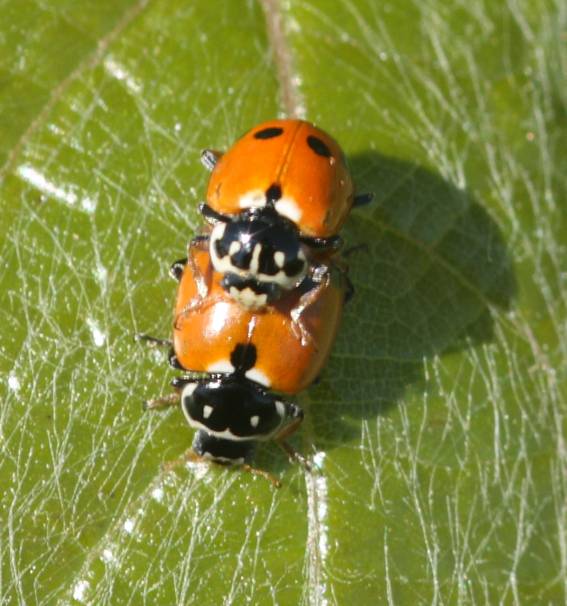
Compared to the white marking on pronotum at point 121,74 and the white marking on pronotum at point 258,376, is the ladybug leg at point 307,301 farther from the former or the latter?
the white marking on pronotum at point 121,74

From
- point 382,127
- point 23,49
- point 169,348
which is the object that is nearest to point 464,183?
point 382,127

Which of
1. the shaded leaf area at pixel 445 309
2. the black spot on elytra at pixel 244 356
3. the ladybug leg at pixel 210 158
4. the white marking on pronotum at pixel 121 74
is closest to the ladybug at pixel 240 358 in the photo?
the black spot on elytra at pixel 244 356

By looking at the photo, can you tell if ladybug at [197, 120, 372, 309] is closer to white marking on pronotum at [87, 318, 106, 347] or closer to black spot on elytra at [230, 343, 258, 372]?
black spot on elytra at [230, 343, 258, 372]

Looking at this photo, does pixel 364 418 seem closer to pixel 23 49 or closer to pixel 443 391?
pixel 443 391

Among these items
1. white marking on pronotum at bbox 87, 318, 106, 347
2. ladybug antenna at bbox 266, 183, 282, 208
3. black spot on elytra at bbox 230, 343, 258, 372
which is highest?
ladybug antenna at bbox 266, 183, 282, 208

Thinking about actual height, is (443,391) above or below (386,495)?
above

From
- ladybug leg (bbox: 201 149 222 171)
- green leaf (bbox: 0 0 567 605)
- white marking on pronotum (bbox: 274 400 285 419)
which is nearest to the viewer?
green leaf (bbox: 0 0 567 605)

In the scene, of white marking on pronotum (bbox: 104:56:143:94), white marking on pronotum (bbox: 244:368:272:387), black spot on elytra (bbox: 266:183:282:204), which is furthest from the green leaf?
black spot on elytra (bbox: 266:183:282:204)

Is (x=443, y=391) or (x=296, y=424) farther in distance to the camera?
(x=443, y=391)
